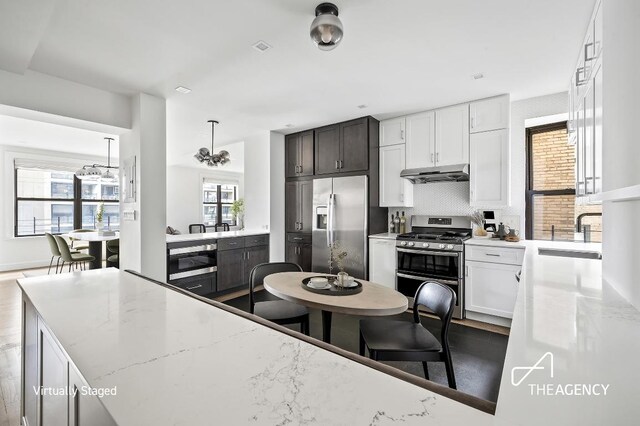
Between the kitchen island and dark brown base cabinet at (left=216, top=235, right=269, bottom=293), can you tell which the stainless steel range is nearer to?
the kitchen island

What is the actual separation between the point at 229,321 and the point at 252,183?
448 centimetres

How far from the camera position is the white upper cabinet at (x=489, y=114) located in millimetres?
3297

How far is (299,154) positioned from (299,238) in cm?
137

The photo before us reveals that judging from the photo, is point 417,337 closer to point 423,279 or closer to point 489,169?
point 423,279

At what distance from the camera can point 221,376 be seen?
0.66 m

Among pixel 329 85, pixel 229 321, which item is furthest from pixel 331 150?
pixel 229 321

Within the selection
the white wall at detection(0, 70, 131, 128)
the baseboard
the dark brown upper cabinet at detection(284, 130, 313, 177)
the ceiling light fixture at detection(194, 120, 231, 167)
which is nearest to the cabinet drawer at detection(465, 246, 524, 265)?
the dark brown upper cabinet at detection(284, 130, 313, 177)

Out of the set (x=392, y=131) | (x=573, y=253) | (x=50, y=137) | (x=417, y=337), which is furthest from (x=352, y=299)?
(x=50, y=137)

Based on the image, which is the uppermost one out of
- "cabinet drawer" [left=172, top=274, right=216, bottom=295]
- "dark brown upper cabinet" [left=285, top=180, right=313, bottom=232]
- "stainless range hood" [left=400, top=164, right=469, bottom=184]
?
"stainless range hood" [left=400, top=164, right=469, bottom=184]

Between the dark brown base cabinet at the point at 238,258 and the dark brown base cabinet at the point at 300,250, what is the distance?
41 centimetres

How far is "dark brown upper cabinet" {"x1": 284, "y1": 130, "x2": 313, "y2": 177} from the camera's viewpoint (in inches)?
185

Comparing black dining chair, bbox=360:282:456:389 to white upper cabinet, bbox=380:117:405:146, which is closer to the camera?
A: black dining chair, bbox=360:282:456:389

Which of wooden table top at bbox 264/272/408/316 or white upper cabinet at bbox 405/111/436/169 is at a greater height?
white upper cabinet at bbox 405/111/436/169

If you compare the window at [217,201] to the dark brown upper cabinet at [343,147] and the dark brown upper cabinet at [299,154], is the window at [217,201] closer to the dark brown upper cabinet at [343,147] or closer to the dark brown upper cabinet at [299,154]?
the dark brown upper cabinet at [299,154]
